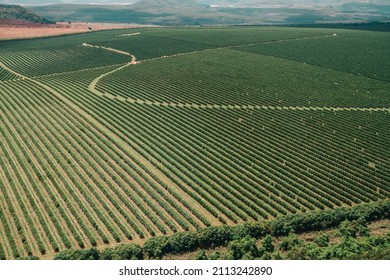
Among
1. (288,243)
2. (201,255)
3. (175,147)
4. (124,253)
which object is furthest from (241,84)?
(124,253)

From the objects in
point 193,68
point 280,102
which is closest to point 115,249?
point 280,102

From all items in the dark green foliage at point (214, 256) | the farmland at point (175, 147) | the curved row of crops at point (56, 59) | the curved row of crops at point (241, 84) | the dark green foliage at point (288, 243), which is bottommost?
the dark green foliage at point (288, 243)

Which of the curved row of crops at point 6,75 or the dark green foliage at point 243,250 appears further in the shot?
the curved row of crops at point 6,75

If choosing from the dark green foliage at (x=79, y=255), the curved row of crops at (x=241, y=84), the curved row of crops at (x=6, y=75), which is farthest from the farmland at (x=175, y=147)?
the dark green foliage at (x=79, y=255)

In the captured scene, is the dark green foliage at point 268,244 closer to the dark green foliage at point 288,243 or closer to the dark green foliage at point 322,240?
the dark green foliage at point 288,243

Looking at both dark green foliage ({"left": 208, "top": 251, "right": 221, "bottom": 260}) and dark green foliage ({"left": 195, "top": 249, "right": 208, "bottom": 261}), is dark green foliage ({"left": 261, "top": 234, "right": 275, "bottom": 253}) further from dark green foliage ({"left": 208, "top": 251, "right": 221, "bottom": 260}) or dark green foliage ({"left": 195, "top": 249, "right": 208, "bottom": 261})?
dark green foliage ({"left": 195, "top": 249, "right": 208, "bottom": 261})

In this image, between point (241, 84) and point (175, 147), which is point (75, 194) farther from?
point (241, 84)

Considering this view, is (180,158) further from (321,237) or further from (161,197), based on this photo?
(321,237)

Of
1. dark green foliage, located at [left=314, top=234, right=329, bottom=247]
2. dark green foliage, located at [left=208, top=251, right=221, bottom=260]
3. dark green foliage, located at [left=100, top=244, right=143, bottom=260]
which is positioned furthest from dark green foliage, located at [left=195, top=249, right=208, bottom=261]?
dark green foliage, located at [left=314, top=234, right=329, bottom=247]

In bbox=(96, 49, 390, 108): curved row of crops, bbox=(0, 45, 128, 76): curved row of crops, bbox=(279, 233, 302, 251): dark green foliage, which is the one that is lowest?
bbox=(279, 233, 302, 251): dark green foliage
